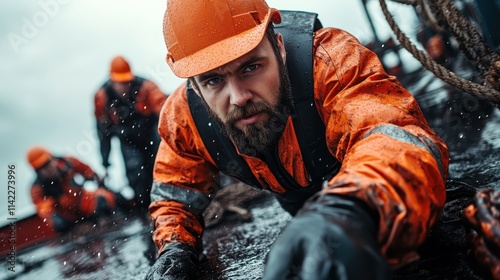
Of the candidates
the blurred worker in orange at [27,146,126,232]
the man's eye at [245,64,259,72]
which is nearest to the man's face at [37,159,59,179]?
the blurred worker in orange at [27,146,126,232]

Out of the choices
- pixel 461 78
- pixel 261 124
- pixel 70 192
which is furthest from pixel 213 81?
pixel 70 192

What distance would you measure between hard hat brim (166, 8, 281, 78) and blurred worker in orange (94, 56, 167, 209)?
12.0ft

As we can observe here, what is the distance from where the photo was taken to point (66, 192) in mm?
6621

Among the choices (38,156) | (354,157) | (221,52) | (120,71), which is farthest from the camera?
(38,156)

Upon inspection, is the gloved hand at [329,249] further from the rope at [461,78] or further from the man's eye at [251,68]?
the rope at [461,78]

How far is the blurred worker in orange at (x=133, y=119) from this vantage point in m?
5.54

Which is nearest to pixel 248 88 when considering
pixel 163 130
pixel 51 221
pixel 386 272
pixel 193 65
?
pixel 193 65

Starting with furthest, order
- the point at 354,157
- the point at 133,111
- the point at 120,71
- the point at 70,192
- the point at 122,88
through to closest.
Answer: the point at 70,192
the point at 120,71
the point at 122,88
the point at 133,111
the point at 354,157

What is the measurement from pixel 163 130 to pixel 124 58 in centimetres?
432

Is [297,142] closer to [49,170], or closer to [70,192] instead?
[70,192]

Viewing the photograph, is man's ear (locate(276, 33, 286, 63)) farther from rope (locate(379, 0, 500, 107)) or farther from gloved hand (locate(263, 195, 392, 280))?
gloved hand (locate(263, 195, 392, 280))

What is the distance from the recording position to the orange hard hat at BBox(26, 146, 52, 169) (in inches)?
269

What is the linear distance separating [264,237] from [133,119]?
328 cm

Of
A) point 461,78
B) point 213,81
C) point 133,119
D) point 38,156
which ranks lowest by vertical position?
point 38,156
